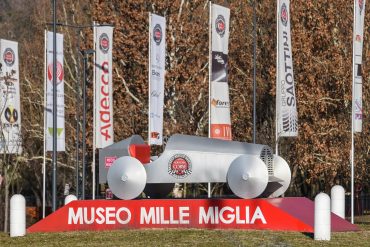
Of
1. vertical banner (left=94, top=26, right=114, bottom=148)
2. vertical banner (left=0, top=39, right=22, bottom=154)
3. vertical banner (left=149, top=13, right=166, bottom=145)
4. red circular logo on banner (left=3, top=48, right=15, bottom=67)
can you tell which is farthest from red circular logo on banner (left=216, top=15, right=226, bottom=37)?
red circular logo on banner (left=3, top=48, right=15, bottom=67)

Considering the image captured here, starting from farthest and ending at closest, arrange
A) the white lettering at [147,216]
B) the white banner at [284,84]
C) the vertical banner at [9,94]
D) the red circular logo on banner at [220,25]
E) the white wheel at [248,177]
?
the vertical banner at [9,94] → the red circular logo on banner at [220,25] → the white banner at [284,84] → the white lettering at [147,216] → the white wheel at [248,177]

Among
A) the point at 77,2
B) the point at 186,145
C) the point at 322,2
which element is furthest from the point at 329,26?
the point at 186,145

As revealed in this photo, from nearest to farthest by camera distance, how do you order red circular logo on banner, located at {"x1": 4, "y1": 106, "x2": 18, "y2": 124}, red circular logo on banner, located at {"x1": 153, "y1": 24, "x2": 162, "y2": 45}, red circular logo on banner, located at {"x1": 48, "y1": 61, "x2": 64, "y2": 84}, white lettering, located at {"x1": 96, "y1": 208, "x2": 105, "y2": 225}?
1. white lettering, located at {"x1": 96, "y1": 208, "x2": 105, "y2": 225}
2. red circular logo on banner, located at {"x1": 153, "y1": 24, "x2": 162, "y2": 45}
3. red circular logo on banner, located at {"x1": 48, "y1": 61, "x2": 64, "y2": 84}
4. red circular logo on banner, located at {"x1": 4, "y1": 106, "x2": 18, "y2": 124}

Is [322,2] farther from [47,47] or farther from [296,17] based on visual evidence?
[47,47]

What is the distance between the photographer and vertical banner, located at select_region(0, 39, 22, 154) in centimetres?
5081

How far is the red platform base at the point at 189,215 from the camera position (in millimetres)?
35062

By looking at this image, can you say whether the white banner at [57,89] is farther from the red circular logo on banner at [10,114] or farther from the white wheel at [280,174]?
the white wheel at [280,174]

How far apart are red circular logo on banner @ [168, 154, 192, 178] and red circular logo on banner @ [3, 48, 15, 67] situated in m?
14.8

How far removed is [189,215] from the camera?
36.1 metres

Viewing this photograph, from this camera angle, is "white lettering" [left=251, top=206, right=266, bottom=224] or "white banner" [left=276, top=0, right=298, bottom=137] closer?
"white lettering" [left=251, top=206, right=266, bottom=224]

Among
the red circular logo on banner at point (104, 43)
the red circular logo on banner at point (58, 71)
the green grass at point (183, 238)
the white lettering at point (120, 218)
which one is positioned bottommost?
the green grass at point (183, 238)

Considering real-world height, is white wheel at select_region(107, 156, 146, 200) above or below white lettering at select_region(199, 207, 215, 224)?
above

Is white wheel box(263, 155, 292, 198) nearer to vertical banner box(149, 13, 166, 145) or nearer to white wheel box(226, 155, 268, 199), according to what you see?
white wheel box(226, 155, 268, 199)

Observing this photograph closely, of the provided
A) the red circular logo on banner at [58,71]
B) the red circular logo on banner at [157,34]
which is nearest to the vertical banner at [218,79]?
the red circular logo on banner at [157,34]
